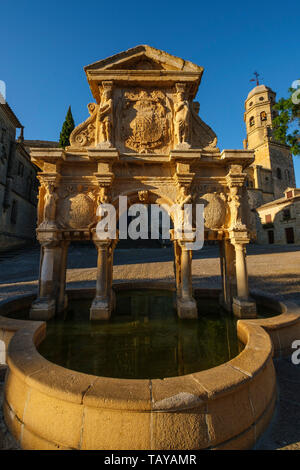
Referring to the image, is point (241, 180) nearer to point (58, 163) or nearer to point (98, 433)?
point (58, 163)

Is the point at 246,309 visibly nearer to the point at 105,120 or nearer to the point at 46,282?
the point at 46,282

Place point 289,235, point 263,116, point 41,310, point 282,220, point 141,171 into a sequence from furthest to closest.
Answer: point 263,116
point 282,220
point 289,235
point 141,171
point 41,310

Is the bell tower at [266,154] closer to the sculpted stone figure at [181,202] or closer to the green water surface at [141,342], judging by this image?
the sculpted stone figure at [181,202]

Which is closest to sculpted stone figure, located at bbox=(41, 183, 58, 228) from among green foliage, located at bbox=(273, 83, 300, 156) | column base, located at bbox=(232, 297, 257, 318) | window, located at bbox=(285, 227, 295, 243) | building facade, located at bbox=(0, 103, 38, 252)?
column base, located at bbox=(232, 297, 257, 318)

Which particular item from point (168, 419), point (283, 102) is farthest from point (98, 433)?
point (283, 102)

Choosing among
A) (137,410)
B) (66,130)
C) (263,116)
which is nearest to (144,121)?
(137,410)

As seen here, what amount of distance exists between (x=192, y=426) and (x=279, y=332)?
2.72m

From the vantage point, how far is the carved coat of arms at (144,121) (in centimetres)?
613

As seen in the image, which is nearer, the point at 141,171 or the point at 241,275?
the point at 241,275

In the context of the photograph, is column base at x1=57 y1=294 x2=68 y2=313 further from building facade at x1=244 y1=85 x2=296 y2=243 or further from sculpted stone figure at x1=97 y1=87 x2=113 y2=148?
building facade at x1=244 y1=85 x2=296 y2=243

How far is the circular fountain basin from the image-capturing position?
6.28 feet

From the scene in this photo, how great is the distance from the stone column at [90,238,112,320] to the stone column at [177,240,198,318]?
1880mm

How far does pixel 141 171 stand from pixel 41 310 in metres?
4.51

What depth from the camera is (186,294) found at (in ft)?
18.2
